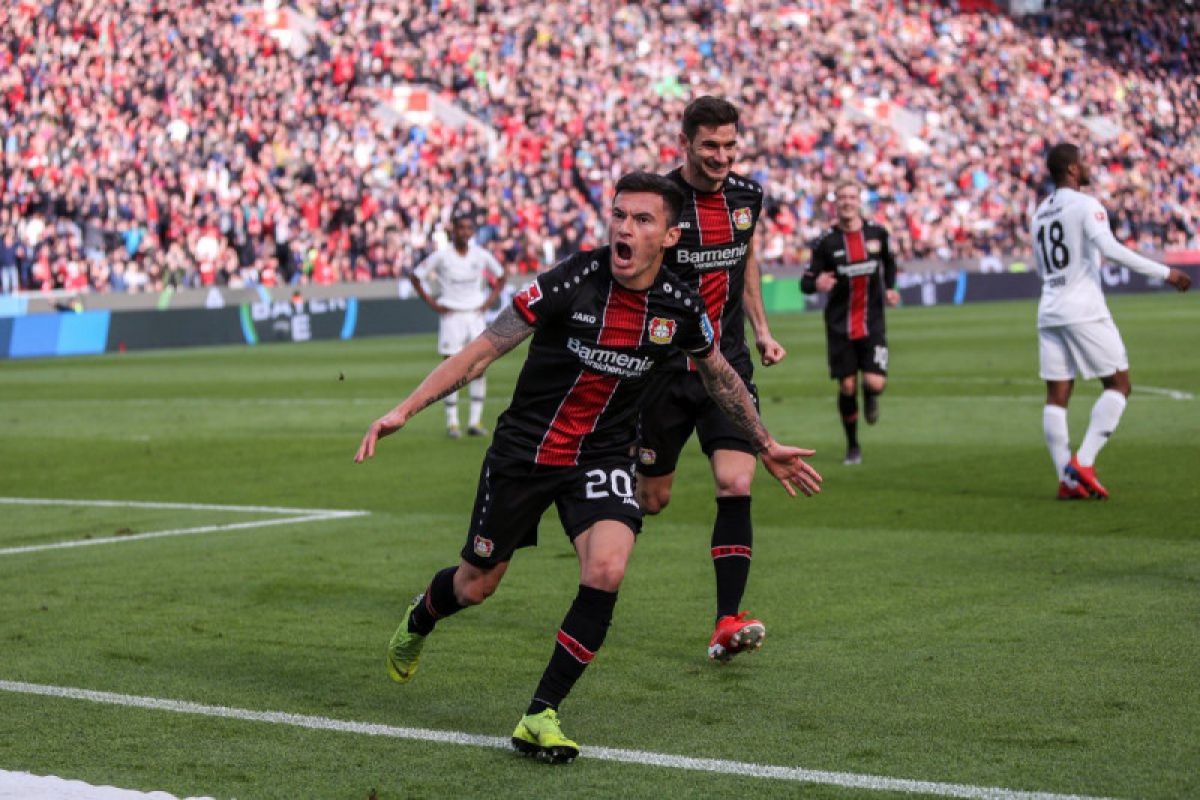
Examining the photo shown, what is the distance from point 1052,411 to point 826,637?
527 cm

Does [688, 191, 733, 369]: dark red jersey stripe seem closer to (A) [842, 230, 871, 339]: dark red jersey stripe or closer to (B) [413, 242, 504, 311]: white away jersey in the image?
(A) [842, 230, 871, 339]: dark red jersey stripe

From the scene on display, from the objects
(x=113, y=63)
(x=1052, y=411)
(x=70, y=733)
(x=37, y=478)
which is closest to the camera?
(x=70, y=733)

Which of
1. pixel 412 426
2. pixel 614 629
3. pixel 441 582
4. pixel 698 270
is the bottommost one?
pixel 412 426

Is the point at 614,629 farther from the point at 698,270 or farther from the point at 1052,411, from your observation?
the point at 1052,411

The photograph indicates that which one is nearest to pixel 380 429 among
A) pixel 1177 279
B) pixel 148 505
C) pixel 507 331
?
pixel 507 331

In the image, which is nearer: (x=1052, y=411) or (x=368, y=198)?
(x=1052, y=411)

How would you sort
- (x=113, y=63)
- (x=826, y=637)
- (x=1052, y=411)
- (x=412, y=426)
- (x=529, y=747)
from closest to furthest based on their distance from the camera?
(x=529, y=747) → (x=826, y=637) → (x=1052, y=411) → (x=412, y=426) → (x=113, y=63)

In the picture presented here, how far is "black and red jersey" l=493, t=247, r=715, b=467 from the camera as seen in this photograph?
628 cm

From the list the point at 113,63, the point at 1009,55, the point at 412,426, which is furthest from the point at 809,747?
the point at 1009,55

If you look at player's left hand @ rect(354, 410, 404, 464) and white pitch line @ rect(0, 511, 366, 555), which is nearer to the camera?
player's left hand @ rect(354, 410, 404, 464)

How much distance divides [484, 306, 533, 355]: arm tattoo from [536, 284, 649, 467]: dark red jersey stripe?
278mm

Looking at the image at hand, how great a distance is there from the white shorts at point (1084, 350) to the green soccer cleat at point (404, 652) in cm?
674

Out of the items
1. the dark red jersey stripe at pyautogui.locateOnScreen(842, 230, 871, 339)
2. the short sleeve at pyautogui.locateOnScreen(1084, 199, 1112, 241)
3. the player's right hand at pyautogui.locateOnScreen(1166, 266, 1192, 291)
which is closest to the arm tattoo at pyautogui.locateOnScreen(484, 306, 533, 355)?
the player's right hand at pyautogui.locateOnScreen(1166, 266, 1192, 291)

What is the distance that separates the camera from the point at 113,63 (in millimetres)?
37719
